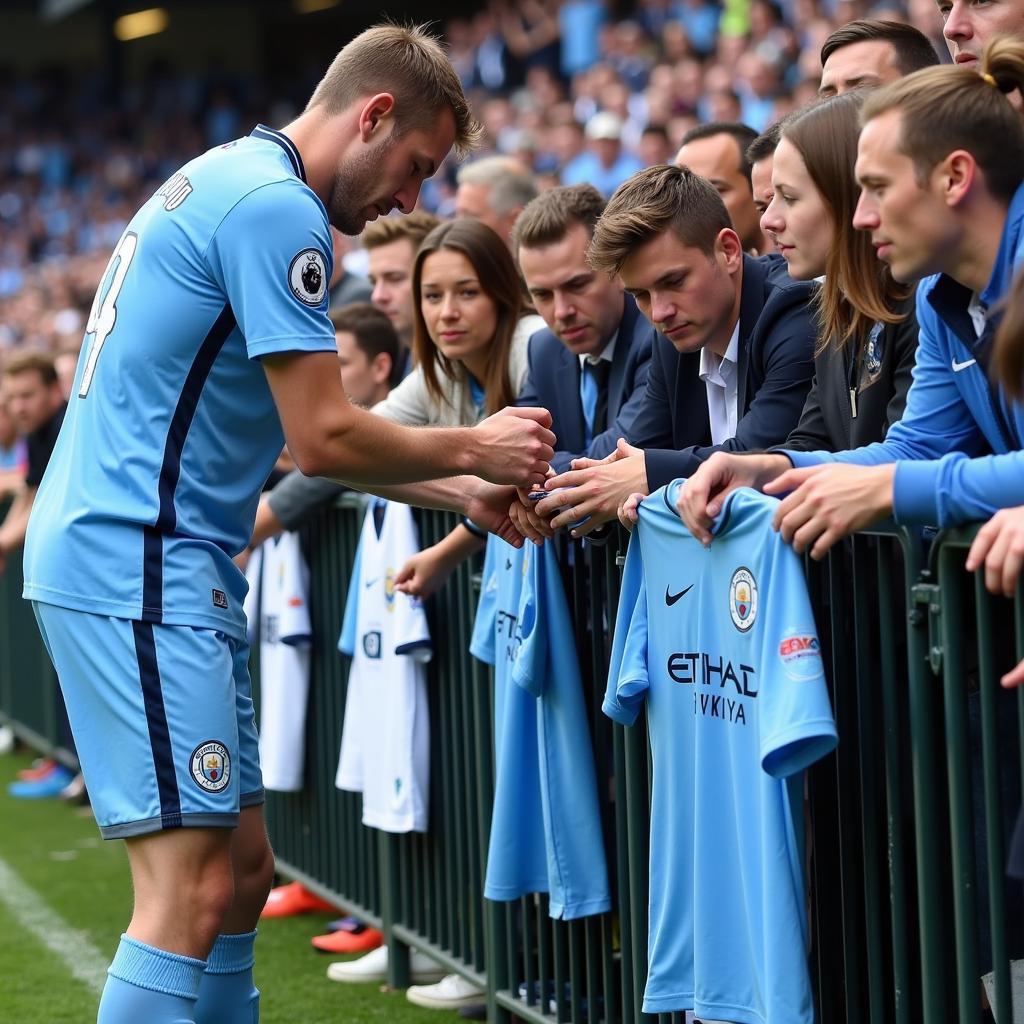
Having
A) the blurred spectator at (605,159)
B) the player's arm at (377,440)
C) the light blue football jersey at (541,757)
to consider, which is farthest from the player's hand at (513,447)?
the blurred spectator at (605,159)

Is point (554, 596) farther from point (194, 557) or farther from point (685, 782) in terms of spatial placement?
point (194, 557)

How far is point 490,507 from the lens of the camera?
360 cm

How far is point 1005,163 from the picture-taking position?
2578 mm

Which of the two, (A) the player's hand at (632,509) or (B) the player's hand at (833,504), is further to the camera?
(A) the player's hand at (632,509)

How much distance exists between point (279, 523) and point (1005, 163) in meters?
3.23

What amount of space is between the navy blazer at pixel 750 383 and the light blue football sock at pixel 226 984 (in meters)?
1.32

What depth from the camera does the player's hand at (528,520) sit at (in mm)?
3510

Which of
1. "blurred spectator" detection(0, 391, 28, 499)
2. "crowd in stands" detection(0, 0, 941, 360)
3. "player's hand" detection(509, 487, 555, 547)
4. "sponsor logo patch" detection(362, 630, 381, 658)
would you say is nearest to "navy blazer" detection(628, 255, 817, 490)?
"player's hand" detection(509, 487, 555, 547)

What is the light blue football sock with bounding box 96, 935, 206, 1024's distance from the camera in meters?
2.86

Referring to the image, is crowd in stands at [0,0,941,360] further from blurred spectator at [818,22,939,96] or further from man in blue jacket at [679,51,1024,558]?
man in blue jacket at [679,51,1024,558]

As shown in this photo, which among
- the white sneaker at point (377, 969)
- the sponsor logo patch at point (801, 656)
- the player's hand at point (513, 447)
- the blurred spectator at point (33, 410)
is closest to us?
the sponsor logo patch at point (801, 656)

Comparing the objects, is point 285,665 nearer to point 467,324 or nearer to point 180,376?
point 467,324

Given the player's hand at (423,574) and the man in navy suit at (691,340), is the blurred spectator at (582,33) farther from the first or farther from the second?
the man in navy suit at (691,340)

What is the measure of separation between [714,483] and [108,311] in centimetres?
122
